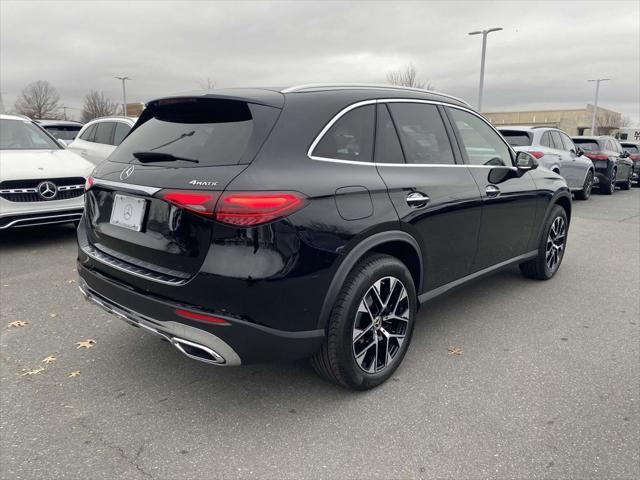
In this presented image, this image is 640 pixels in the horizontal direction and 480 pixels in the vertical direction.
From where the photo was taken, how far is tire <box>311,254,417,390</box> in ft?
8.73

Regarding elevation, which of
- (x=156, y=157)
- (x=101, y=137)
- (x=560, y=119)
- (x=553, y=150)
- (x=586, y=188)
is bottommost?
(x=586, y=188)

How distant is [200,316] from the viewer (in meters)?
2.38

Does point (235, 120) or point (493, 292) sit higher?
point (235, 120)

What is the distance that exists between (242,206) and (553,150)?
9829mm

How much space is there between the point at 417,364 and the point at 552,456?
1067 millimetres

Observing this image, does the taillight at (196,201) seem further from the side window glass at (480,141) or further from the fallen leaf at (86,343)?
the side window glass at (480,141)

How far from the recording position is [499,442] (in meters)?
2.51

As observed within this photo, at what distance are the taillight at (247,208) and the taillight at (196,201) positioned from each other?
4 centimetres

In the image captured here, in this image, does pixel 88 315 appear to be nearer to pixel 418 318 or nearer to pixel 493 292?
pixel 418 318

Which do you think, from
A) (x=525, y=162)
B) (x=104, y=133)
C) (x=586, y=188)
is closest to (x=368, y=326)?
(x=525, y=162)

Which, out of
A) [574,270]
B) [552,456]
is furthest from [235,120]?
[574,270]

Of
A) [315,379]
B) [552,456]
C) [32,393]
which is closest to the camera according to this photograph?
[552,456]

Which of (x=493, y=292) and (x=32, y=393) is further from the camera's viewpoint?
(x=493, y=292)

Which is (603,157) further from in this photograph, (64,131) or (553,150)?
(64,131)
